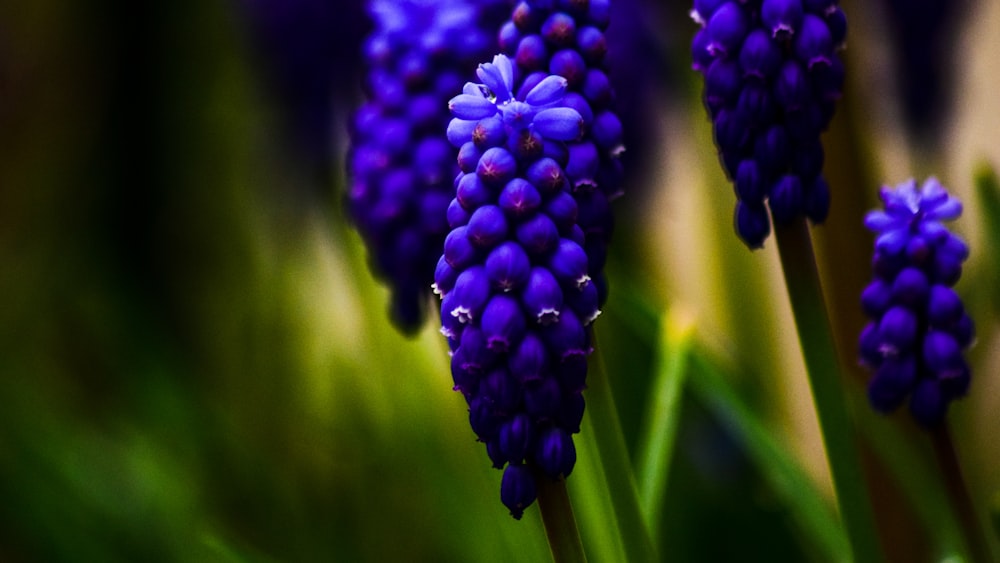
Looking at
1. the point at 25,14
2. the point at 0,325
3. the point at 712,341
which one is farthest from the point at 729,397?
the point at 25,14

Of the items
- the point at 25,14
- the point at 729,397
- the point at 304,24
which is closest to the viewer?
the point at 729,397

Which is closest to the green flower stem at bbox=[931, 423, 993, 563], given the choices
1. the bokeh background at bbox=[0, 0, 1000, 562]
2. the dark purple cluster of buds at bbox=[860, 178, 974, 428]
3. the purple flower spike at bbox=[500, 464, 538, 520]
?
the dark purple cluster of buds at bbox=[860, 178, 974, 428]

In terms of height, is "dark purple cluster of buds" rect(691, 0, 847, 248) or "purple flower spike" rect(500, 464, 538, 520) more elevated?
"dark purple cluster of buds" rect(691, 0, 847, 248)

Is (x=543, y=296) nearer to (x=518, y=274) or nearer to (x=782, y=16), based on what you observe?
(x=518, y=274)

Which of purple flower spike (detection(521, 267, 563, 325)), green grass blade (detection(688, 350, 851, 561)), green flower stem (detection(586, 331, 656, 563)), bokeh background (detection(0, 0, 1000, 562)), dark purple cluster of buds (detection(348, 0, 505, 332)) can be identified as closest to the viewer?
purple flower spike (detection(521, 267, 563, 325))

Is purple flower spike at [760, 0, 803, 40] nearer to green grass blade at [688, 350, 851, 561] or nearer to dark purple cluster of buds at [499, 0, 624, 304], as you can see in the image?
dark purple cluster of buds at [499, 0, 624, 304]

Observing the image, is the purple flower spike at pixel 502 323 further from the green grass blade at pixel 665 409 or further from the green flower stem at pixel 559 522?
the green grass blade at pixel 665 409

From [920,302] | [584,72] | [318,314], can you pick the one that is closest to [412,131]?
[584,72]

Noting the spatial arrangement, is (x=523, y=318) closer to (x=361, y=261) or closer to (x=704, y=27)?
(x=704, y=27)
